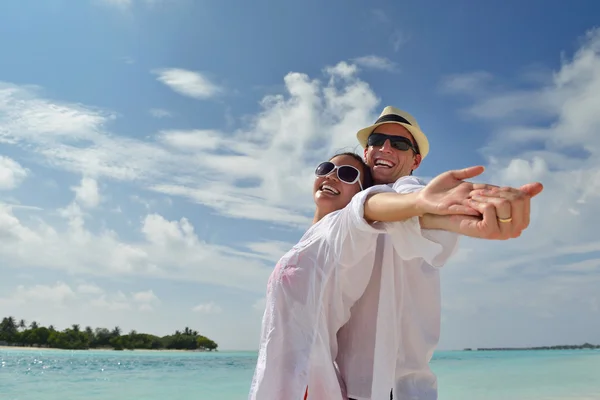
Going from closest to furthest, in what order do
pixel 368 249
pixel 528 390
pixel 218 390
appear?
pixel 368 249 → pixel 528 390 → pixel 218 390

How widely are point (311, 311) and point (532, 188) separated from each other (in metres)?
1.30

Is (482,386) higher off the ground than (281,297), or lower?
lower

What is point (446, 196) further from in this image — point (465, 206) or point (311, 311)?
point (311, 311)

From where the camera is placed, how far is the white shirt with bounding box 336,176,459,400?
2539 millimetres

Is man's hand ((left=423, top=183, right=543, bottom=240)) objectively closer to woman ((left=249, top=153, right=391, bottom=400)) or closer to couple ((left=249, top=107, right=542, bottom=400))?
couple ((left=249, top=107, right=542, bottom=400))

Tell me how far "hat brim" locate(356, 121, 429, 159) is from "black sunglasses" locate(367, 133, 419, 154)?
2.7 inches

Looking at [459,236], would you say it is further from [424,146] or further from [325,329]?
[424,146]

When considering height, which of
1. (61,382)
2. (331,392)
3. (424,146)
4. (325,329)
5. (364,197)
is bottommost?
(61,382)

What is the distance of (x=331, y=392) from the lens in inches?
97.0

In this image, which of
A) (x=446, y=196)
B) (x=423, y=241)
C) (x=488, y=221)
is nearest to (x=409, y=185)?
(x=423, y=241)

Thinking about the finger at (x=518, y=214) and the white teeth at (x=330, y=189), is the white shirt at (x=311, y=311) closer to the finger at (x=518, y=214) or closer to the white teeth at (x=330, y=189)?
the white teeth at (x=330, y=189)

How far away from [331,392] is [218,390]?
1723 centimetres

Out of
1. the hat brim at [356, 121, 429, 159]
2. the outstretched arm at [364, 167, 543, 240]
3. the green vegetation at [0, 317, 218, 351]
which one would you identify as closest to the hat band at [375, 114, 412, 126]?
the hat brim at [356, 121, 429, 159]

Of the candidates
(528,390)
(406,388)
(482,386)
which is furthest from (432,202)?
(482,386)
